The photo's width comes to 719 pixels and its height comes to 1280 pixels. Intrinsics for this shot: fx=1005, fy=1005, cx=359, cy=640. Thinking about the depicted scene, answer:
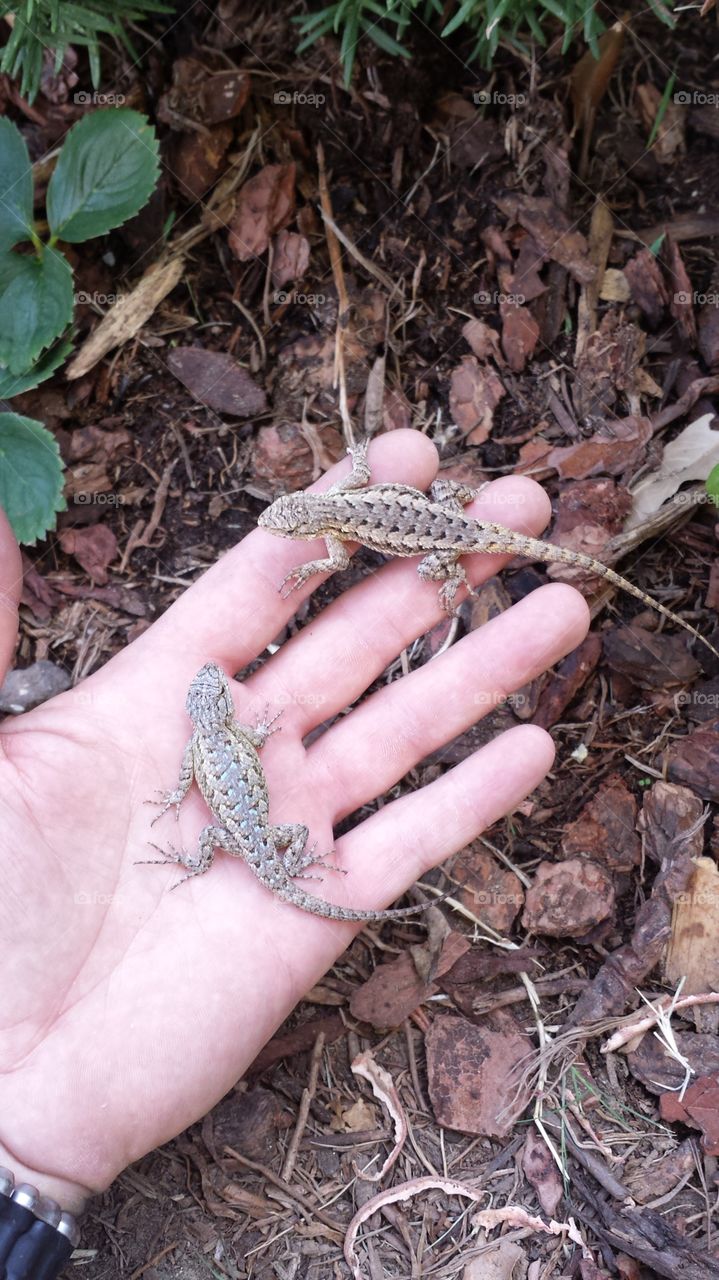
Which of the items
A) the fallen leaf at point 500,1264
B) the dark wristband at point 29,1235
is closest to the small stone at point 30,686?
the dark wristband at point 29,1235

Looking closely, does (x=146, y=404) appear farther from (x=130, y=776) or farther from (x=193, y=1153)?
(x=193, y=1153)

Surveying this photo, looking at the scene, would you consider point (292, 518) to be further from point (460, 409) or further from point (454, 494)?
point (460, 409)

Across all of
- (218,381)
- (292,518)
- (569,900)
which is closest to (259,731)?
(292,518)

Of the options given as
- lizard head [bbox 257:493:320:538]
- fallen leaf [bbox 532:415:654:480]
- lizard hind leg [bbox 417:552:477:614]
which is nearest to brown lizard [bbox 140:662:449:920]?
lizard head [bbox 257:493:320:538]

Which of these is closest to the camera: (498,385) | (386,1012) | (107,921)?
(107,921)

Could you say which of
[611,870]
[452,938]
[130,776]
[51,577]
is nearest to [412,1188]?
[452,938]

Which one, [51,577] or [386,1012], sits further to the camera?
[51,577]

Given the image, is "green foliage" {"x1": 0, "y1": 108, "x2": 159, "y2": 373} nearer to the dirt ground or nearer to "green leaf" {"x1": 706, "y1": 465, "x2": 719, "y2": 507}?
the dirt ground
